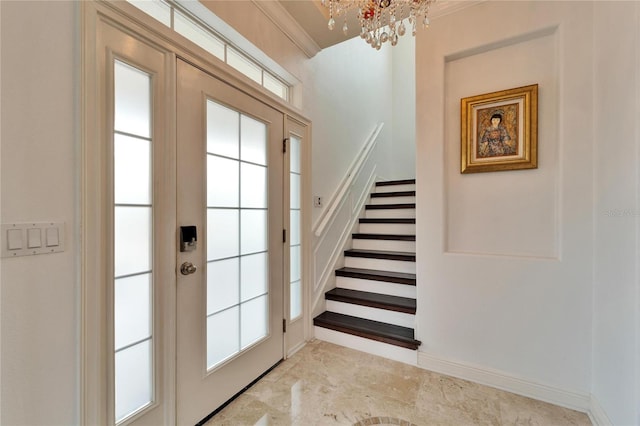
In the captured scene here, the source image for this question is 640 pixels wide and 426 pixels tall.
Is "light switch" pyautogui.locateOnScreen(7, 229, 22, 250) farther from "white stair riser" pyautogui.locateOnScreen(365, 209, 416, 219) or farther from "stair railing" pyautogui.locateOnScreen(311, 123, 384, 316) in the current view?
"white stair riser" pyautogui.locateOnScreen(365, 209, 416, 219)

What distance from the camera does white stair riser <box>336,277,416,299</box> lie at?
2.61m

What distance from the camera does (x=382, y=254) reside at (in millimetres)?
2986

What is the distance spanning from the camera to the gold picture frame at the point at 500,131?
1.92 metres

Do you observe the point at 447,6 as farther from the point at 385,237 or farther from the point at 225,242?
the point at 225,242

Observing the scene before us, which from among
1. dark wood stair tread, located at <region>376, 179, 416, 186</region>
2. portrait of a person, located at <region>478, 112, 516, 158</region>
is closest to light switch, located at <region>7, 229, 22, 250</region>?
portrait of a person, located at <region>478, 112, 516, 158</region>

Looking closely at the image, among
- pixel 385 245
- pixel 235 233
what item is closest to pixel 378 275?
pixel 385 245

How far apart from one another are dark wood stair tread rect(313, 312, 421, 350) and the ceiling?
2.55 m

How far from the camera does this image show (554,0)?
181cm

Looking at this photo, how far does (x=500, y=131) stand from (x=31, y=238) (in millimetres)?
2676

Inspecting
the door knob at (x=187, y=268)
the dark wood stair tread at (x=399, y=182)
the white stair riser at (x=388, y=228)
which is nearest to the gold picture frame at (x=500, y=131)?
the white stair riser at (x=388, y=228)

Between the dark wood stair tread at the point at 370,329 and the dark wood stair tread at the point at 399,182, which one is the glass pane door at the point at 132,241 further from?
the dark wood stair tread at the point at 399,182

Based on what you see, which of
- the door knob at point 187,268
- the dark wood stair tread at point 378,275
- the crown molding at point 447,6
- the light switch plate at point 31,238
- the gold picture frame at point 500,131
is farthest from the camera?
the dark wood stair tread at point 378,275

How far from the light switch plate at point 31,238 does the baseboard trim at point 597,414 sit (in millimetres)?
2812

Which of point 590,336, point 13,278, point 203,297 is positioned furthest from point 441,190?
point 13,278
